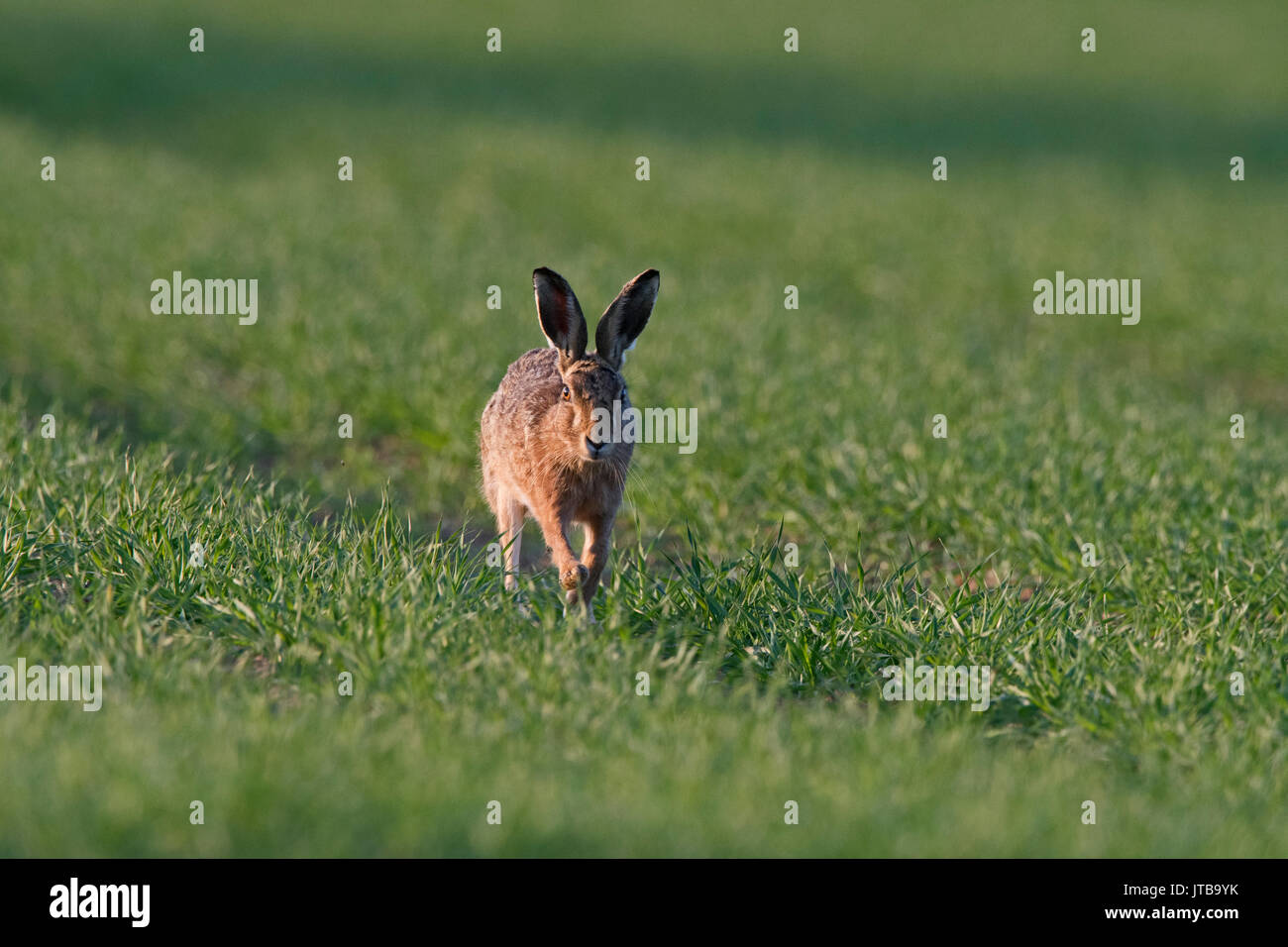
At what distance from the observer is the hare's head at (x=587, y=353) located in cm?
531

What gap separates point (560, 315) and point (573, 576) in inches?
42.0

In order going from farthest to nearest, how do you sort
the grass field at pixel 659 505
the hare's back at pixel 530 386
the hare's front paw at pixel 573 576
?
1. the hare's back at pixel 530 386
2. the hare's front paw at pixel 573 576
3. the grass field at pixel 659 505

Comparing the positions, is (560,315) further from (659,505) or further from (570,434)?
(659,505)

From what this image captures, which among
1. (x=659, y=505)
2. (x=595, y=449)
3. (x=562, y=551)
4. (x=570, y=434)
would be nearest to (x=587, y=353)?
(x=570, y=434)

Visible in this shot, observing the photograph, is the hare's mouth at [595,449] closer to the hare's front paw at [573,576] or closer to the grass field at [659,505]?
the hare's front paw at [573,576]

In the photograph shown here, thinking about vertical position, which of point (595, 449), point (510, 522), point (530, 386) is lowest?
point (510, 522)

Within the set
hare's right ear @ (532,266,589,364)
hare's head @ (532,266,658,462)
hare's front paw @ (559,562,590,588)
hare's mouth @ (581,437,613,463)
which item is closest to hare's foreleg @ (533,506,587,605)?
hare's front paw @ (559,562,590,588)

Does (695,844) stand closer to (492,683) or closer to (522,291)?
(492,683)

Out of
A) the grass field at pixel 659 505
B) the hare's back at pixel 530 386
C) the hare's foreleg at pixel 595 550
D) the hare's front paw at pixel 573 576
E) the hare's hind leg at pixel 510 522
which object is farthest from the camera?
the hare's hind leg at pixel 510 522

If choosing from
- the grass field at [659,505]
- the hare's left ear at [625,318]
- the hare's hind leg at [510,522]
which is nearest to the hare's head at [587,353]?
the hare's left ear at [625,318]

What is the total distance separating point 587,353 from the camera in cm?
562

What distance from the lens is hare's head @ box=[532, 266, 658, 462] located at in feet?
17.4

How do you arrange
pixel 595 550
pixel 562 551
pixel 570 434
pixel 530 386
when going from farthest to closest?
pixel 530 386, pixel 595 550, pixel 562 551, pixel 570 434

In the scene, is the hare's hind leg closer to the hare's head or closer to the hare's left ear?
the hare's head
